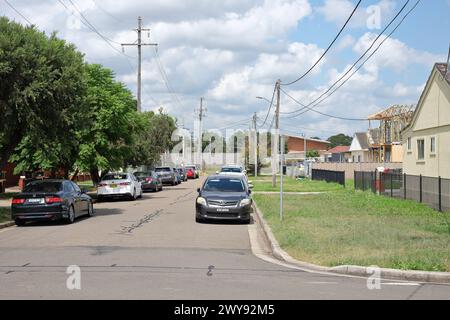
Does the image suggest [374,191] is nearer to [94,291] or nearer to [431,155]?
[431,155]

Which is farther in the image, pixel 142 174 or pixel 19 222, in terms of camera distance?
pixel 142 174

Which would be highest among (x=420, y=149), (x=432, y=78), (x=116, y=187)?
(x=432, y=78)

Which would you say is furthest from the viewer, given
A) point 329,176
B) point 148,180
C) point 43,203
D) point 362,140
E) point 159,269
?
point 362,140

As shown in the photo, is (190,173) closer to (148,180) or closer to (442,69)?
(148,180)

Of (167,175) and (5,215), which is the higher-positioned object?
(167,175)

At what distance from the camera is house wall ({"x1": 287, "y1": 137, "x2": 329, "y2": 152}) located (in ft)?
461

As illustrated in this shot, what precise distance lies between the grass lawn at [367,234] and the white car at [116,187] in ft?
30.7

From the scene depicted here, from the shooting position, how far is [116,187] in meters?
30.6

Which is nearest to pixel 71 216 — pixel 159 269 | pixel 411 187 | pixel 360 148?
pixel 159 269

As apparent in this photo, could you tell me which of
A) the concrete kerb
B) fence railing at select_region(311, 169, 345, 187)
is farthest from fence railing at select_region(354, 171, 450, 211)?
→ the concrete kerb

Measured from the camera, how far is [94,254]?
1238cm

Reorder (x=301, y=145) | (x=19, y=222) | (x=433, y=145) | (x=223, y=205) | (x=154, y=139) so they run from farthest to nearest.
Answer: (x=301, y=145) < (x=154, y=139) < (x=433, y=145) < (x=223, y=205) < (x=19, y=222)

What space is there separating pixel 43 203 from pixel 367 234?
9.85 metres

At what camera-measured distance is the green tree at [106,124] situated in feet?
99.1
